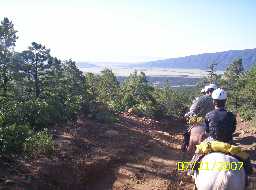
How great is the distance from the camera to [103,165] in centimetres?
1329

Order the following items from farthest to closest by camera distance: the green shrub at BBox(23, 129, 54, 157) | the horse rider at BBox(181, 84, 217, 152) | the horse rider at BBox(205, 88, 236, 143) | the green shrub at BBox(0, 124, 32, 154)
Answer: the green shrub at BBox(23, 129, 54, 157)
the green shrub at BBox(0, 124, 32, 154)
the horse rider at BBox(181, 84, 217, 152)
the horse rider at BBox(205, 88, 236, 143)

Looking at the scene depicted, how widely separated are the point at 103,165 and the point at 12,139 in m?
3.32

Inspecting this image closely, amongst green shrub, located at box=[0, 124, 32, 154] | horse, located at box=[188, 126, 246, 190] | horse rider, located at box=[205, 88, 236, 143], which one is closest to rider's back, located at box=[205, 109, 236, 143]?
horse rider, located at box=[205, 88, 236, 143]

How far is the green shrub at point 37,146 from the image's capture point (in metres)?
12.6

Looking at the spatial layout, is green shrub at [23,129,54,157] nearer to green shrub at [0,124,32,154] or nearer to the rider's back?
green shrub at [0,124,32,154]

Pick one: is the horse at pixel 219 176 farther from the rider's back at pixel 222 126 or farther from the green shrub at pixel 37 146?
the green shrub at pixel 37 146

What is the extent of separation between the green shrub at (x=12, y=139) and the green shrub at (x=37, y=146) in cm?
47

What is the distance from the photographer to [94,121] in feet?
75.9

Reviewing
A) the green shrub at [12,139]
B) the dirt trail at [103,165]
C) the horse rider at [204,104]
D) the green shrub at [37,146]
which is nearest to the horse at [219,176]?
A: the horse rider at [204,104]

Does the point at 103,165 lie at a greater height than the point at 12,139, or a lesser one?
lesser

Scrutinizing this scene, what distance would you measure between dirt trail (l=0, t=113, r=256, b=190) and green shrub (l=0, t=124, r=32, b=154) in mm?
489

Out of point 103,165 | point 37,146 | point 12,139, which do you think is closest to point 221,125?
point 12,139

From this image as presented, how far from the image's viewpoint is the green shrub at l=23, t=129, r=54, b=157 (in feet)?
41.3

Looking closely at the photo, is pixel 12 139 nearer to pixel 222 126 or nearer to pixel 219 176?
pixel 222 126
